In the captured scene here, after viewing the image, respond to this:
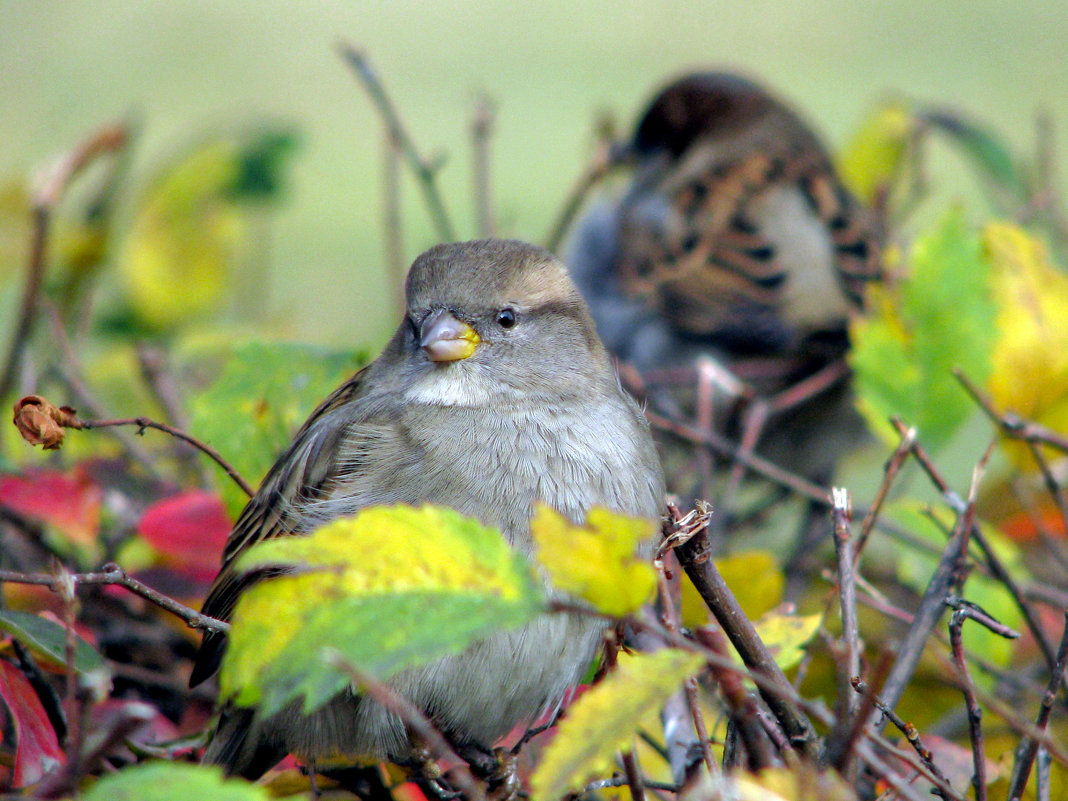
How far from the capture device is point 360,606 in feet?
2.34

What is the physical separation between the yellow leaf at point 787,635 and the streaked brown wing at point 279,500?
58 cm

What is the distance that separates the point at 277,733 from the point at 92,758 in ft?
2.63

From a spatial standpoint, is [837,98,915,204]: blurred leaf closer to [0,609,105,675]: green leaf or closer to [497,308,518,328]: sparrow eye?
[497,308,518,328]: sparrow eye

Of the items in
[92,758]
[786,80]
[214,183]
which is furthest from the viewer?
[786,80]

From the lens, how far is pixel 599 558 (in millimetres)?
728

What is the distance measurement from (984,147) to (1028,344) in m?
1.10

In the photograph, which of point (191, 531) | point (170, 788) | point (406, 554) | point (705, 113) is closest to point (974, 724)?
point (406, 554)

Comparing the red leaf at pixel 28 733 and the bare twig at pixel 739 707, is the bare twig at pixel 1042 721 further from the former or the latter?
the red leaf at pixel 28 733

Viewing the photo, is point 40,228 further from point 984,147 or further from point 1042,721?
point 984,147

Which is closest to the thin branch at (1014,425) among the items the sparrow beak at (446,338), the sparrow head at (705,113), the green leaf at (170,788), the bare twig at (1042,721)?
the bare twig at (1042,721)

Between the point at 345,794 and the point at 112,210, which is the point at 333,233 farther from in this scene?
the point at 345,794

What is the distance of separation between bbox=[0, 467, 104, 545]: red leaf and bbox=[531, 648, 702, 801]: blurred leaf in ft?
2.91

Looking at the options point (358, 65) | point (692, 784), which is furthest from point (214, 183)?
point (692, 784)

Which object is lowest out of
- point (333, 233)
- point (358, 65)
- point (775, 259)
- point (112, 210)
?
point (333, 233)
